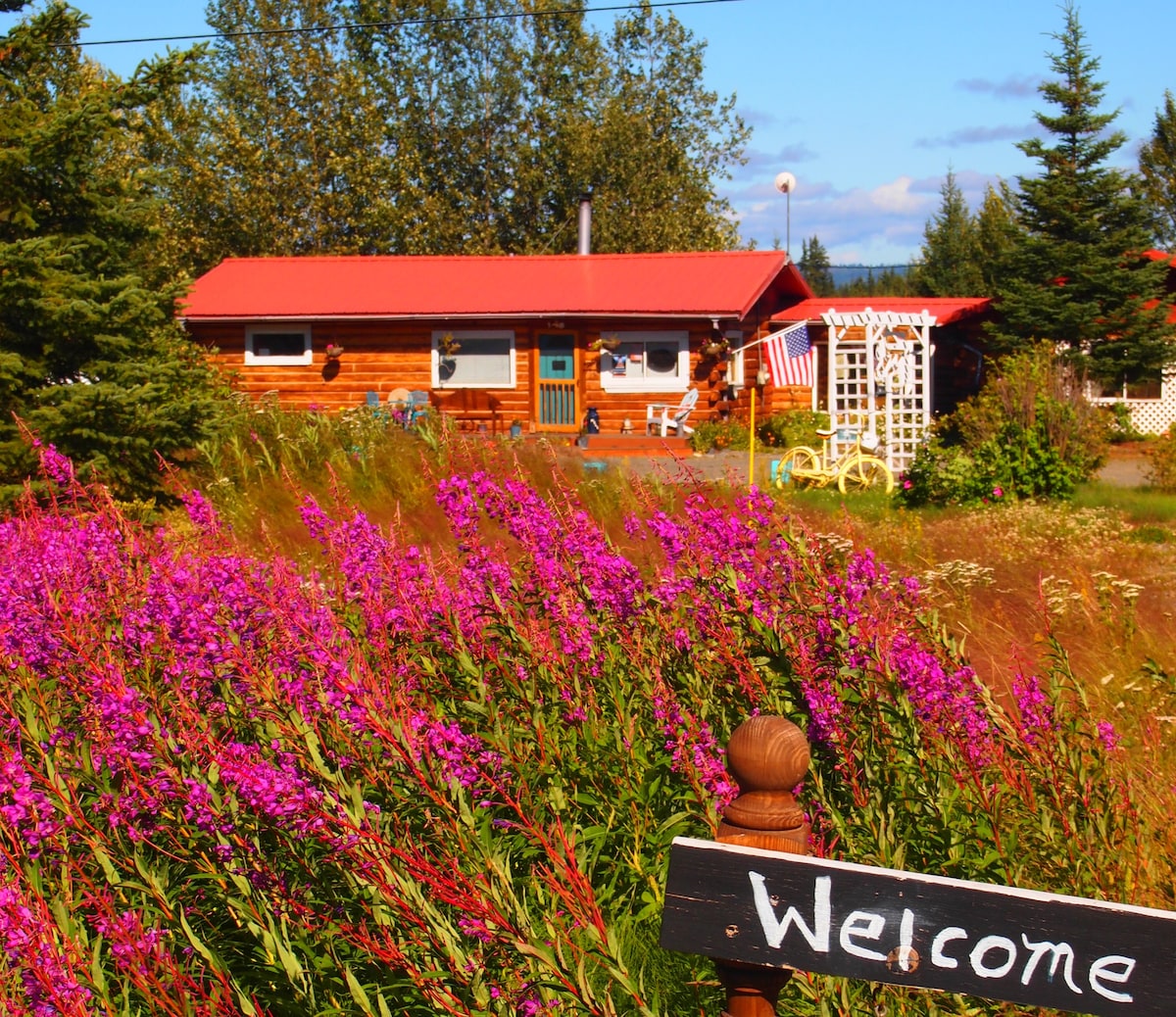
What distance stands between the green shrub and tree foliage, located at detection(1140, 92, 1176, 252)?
3678 centimetres

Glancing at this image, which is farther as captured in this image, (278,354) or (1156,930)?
(278,354)

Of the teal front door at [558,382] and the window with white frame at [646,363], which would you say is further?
the teal front door at [558,382]

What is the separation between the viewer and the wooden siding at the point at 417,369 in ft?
88.0

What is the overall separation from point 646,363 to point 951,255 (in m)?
34.0

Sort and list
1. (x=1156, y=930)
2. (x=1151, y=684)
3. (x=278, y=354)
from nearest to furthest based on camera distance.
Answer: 1. (x=1156, y=930)
2. (x=1151, y=684)
3. (x=278, y=354)

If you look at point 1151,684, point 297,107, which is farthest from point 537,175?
point 1151,684

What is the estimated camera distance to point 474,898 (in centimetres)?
261

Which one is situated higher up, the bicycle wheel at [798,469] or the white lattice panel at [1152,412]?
the white lattice panel at [1152,412]

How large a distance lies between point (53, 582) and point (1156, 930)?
12.8ft

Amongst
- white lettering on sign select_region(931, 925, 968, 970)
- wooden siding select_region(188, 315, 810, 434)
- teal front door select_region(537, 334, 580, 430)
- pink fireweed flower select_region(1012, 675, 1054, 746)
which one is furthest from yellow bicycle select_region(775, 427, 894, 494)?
white lettering on sign select_region(931, 925, 968, 970)

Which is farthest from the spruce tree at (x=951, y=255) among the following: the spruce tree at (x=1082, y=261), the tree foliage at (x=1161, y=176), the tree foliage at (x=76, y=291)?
the tree foliage at (x=76, y=291)

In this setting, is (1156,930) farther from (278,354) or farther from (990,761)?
(278,354)

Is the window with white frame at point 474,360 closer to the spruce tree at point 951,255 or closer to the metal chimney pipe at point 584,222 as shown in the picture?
the metal chimney pipe at point 584,222

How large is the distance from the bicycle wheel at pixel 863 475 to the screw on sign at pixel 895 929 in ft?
52.1
